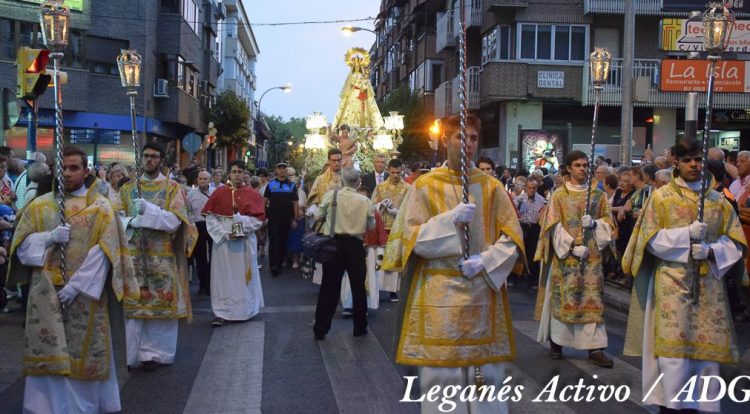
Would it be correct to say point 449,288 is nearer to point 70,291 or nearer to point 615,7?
point 70,291

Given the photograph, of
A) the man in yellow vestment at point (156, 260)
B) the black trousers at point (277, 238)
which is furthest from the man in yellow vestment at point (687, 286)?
the black trousers at point (277, 238)

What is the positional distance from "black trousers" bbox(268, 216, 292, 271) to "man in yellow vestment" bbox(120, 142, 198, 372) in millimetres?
7618

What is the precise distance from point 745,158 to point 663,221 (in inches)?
213

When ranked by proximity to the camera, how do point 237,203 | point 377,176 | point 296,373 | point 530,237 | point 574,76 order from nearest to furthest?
point 296,373 → point 237,203 → point 530,237 → point 377,176 → point 574,76

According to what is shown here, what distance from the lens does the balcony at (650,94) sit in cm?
2812

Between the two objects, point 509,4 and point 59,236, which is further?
point 509,4

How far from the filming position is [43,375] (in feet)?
18.4

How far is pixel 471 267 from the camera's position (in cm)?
492

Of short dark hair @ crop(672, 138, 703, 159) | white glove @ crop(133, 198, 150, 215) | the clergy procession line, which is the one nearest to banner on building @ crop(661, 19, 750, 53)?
the clergy procession line

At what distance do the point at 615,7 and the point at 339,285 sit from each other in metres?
20.9

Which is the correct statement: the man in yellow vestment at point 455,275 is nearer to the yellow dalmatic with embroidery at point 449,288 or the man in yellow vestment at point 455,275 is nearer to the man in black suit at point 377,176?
the yellow dalmatic with embroidery at point 449,288

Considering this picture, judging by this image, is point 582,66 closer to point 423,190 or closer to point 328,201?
point 328,201

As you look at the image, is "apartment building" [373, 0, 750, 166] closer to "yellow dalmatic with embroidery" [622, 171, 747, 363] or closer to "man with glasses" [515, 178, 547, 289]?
"man with glasses" [515, 178, 547, 289]

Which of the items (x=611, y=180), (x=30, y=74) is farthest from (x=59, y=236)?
(x=611, y=180)
